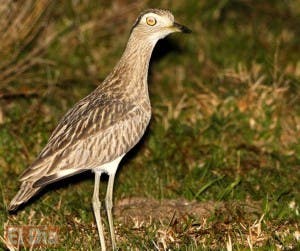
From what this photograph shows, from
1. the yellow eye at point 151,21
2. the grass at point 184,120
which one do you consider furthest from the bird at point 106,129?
the grass at point 184,120

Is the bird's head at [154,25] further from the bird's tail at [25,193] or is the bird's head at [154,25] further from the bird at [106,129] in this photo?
the bird's tail at [25,193]

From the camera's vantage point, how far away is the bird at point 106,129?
607 cm

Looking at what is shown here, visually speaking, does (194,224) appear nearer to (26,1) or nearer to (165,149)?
→ (165,149)

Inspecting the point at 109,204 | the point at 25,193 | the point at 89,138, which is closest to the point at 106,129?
the point at 89,138

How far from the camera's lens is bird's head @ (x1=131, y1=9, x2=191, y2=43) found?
661cm

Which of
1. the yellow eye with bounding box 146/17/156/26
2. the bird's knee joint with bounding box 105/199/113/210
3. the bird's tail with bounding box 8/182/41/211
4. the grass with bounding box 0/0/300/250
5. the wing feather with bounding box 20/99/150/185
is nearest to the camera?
the wing feather with bounding box 20/99/150/185

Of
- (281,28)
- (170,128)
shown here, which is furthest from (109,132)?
(281,28)

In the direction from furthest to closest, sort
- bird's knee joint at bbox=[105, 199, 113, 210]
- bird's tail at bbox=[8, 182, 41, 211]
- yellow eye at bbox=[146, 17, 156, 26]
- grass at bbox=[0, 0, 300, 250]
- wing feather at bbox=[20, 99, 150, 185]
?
yellow eye at bbox=[146, 17, 156, 26], grass at bbox=[0, 0, 300, 250], bird's knee joint at bbox=[105, 199, 113, 210], bird's tail at bbox=[8, 182, 41, 211], wing feather at bbox=[20, 99, 150, 185]

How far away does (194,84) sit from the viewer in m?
9.26

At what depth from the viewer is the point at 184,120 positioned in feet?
27.5

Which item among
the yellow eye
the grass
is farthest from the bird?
the grass

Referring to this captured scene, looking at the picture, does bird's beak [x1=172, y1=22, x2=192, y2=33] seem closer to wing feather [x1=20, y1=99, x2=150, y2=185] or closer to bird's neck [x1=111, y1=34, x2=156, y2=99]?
bird's neck [x1=111, y1=34, x2=156, y2=99]

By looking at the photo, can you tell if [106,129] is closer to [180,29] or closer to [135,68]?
[135,68]

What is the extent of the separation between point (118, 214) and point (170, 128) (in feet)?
5.28
